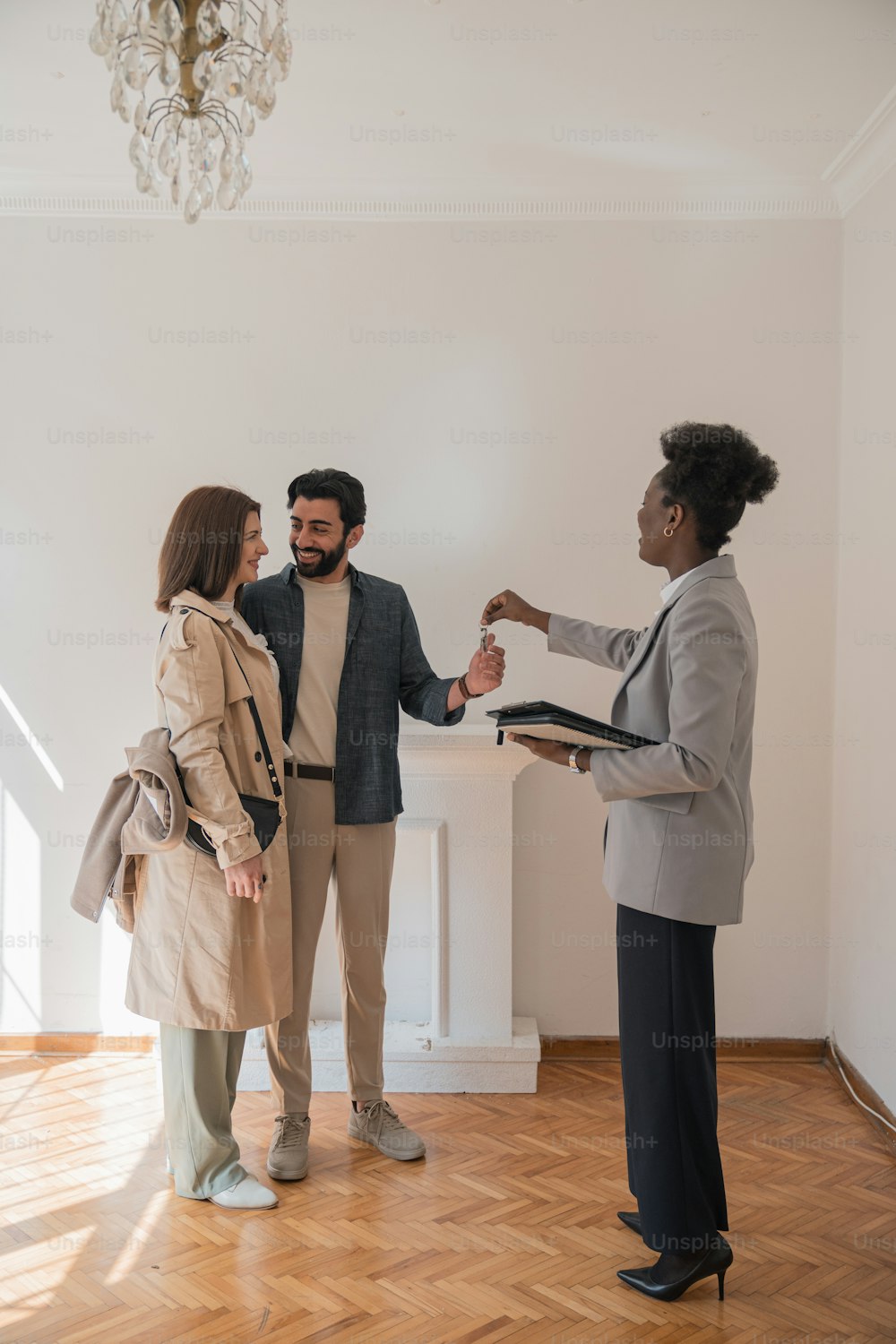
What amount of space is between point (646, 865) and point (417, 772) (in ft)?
4.41

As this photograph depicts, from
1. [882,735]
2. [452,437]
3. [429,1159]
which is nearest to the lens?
[429,1159]

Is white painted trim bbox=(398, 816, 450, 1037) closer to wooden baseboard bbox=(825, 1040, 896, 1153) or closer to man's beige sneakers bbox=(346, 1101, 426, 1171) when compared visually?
man's beige sneakers bbox=(346, 1101, 426, 1171)

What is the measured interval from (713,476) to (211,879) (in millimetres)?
1493

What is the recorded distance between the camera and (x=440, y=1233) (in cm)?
263

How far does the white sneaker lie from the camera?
8.93 ft

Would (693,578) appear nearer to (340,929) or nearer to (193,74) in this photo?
(193,74)

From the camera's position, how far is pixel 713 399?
3.75 metres

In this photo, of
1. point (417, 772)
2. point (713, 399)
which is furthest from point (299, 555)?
point (713, 399)

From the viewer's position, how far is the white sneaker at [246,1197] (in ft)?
8.93

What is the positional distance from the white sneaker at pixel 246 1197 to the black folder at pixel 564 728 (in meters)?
1.38

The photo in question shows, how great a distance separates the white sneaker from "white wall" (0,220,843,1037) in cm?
119

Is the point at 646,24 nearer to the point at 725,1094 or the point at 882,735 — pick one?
the point at 882,735

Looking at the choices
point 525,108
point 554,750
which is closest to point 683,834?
point 554,750

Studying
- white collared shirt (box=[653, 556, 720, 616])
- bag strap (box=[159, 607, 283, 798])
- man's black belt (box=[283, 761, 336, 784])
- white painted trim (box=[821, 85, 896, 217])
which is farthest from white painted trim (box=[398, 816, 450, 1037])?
white painted trim (box=[821, 85, 896, 217])
